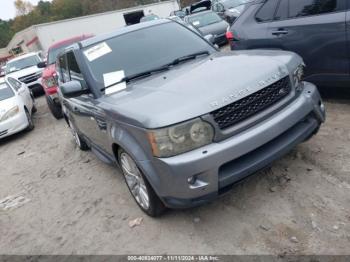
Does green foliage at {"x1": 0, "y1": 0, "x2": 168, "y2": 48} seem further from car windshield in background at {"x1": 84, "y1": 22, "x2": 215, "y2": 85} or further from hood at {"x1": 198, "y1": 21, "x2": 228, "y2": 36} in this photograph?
car windshield in background at {"x1": 84, "y1": 22, "x2": 215, "y2": 85}

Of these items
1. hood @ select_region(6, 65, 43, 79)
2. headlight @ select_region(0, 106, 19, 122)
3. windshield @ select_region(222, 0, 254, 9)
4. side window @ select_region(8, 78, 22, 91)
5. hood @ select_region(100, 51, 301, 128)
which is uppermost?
hood @ select_region(100, 51, 301, 128)

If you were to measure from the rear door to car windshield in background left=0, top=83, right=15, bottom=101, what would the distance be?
7.07 meters

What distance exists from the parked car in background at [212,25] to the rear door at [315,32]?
26.9 feet

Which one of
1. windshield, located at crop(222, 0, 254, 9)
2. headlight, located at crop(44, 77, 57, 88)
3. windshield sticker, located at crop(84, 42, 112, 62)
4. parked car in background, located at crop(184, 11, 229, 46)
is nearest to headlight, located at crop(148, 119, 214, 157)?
windshield sticker, located at crop(84, 42, 112, 62)

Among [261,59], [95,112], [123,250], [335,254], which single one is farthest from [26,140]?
[335,254]

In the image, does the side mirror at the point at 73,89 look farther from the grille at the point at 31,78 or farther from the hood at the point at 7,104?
the grille at the point at 31,78

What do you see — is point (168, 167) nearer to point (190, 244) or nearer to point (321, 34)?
point (190, 244)

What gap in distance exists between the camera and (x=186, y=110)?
118 inches

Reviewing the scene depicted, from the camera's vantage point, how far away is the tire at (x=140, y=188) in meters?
3.51

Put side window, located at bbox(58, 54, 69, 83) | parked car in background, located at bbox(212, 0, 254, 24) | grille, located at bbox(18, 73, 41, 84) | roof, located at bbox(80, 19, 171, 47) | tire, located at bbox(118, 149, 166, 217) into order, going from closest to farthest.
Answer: tire, located at bbox(118, 149, 166, 217) → roof, located at bbox(80, 19, 171, 47) → side window, located at bbox(58, 54, 69, 83) → grille, located at bbox(18, 73, 41, 84) → parked car in background, located at bbox(212, 0, 254, 24)

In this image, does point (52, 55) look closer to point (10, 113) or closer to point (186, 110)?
point (10, 113)

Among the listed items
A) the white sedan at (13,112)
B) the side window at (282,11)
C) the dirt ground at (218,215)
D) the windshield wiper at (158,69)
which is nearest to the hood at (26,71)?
the white sedan at (13,112)

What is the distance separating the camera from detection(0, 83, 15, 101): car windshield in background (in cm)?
973

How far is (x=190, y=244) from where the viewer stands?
10.9 feet
